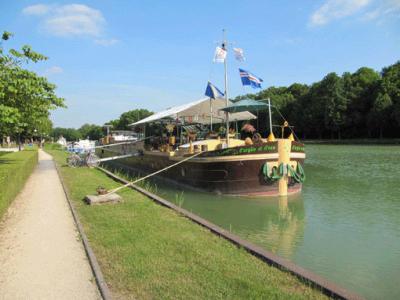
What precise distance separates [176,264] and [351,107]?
76800mm

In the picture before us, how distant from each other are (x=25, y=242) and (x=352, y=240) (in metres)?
7.33

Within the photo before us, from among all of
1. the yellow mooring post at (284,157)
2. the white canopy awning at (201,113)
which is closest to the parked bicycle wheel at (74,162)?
the white canopy awning at (201,113)

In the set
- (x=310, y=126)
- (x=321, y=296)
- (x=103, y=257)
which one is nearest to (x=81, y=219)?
(x=103, y=257)

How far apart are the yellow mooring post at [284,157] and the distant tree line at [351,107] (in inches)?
1947

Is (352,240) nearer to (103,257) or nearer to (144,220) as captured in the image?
(144,220)

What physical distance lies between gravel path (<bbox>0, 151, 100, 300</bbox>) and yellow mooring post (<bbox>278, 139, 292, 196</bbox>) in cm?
796

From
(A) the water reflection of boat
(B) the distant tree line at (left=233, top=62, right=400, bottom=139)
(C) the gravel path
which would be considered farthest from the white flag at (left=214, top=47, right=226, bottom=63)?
(B) the distant tree line at (left=233, top=62, right=400, bottom=139)

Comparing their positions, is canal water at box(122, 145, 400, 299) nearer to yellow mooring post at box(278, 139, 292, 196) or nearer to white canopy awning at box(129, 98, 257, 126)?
yellow mooring post at box(278, 139, 292, 196)

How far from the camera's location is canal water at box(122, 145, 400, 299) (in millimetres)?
7691

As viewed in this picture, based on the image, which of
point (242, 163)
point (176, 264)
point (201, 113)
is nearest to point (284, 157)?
point (242, 163)

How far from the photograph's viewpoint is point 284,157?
15.5 metres

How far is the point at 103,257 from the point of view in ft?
21.5

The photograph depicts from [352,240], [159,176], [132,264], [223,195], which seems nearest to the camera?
[132,264]

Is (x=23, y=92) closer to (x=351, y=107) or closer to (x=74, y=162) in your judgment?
(x=74, y=162)
